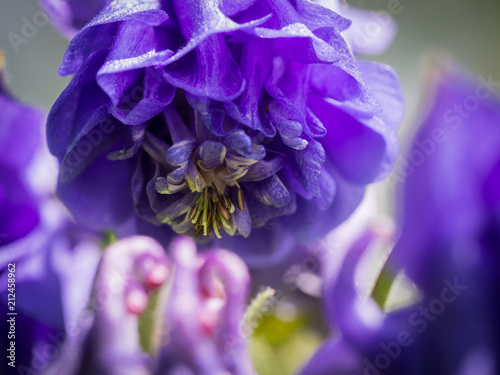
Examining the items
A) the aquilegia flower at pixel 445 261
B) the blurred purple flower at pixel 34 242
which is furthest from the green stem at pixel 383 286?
the blurred purple flower at pixel 34 242

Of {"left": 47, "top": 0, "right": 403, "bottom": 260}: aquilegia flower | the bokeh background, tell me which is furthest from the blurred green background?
{"left": 47, "top": 0, "right": 403, "bottom": 260}: aquilegia flower

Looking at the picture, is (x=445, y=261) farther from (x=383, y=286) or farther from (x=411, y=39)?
(x=411, y=39)

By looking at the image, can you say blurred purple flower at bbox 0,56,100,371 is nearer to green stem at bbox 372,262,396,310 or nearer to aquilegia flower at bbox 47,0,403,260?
aquilegia flower at bbox 47,0,403,260

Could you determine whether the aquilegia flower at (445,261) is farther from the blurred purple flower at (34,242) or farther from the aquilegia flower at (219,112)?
the blurred purple flower at (34,242)

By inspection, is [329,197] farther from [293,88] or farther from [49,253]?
[49,253]

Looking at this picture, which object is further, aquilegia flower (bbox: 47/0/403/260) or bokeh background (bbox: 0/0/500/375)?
Result: bokeh background (bbox: 0/0/500/375)
